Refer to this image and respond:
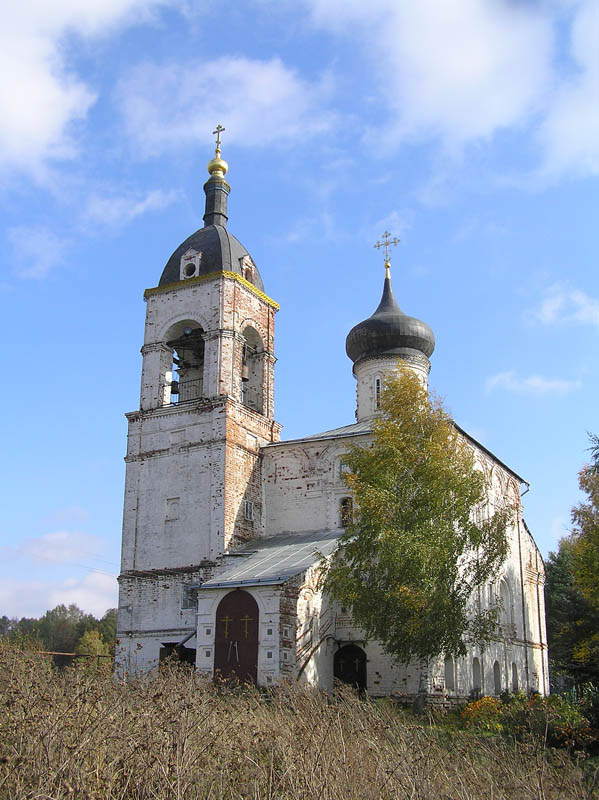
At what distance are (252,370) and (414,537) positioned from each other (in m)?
→ 10.6

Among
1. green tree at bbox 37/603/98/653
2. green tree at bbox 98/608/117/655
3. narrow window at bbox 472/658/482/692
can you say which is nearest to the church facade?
narrow window at bbox 472/658/482/692

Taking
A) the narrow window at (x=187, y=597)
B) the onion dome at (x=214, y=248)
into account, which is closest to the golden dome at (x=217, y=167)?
the onion dome at (x=214, y=248)

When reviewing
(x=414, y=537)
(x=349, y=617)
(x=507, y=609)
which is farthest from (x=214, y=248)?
(x=507, y=609)

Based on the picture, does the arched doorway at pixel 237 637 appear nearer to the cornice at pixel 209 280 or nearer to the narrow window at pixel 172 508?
the narrow window at pixel 172 508

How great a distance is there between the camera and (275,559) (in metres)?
20.2

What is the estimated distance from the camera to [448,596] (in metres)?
16.1

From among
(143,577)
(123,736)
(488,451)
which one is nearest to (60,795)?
(123,736)

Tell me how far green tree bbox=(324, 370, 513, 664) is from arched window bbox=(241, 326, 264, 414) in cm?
730

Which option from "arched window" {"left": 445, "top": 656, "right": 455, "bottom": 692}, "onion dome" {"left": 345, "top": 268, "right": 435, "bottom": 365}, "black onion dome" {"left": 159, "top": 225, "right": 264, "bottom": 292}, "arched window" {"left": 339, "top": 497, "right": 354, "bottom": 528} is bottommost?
"arched window" {"left": 445, "top": 656, "right": 455, "bottom": 692}

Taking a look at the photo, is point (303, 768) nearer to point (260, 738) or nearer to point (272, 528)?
point (260, 738)

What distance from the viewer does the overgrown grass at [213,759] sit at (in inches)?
226

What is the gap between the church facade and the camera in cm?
1888

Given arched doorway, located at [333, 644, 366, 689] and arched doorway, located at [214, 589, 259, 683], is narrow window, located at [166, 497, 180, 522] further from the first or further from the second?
arched doorway, located at [333, 644, 366, 689]

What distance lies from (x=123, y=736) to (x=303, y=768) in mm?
1441
